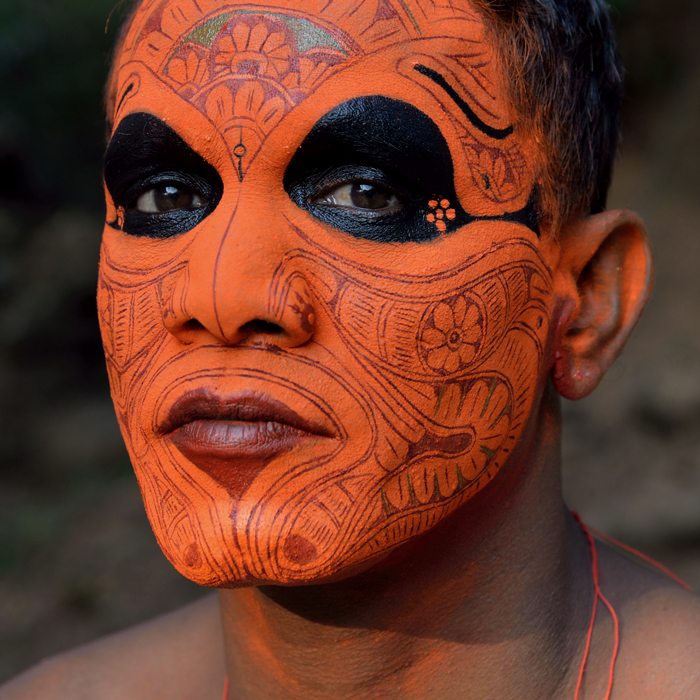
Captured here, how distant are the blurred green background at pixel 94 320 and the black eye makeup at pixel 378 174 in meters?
4.02

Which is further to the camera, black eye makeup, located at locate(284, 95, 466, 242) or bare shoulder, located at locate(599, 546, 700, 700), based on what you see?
bare shoulder, located at locate(599, 546, 700, 700)

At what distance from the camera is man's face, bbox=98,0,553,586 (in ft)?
4.95

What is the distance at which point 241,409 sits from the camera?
4.89 ft

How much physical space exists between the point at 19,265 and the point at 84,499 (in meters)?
1.85

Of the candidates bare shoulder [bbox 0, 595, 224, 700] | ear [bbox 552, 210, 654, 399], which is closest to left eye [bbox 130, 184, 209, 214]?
ear [bbox 552, 210, 654, 399]

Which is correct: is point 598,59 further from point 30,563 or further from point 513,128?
point 30,563

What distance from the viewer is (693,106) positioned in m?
5.36

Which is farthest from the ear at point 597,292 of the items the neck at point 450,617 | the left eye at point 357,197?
the left eye at point 357,197

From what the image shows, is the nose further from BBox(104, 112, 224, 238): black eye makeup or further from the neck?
the neck

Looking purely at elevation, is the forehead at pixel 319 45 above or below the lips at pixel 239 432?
above

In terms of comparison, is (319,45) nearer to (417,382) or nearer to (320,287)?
(320,287)

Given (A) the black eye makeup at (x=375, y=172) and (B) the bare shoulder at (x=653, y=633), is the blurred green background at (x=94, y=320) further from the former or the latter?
(A) the black eye makeup at (x=375, y=172)

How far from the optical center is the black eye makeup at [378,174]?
1.56 m

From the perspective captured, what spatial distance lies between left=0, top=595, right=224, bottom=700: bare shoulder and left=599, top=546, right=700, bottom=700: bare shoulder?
3.72ft
